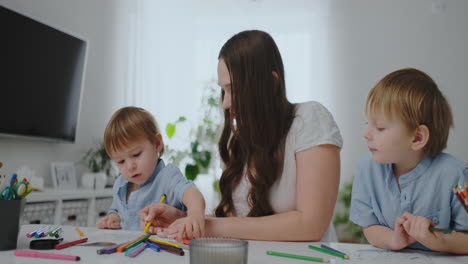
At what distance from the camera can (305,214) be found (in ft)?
3.77

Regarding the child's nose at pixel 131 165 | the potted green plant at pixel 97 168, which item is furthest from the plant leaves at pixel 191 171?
the child's nose at pixel 131 165

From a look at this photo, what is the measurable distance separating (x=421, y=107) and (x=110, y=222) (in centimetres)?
93

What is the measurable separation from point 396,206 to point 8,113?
254cm

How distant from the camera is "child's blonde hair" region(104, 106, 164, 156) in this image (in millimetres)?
1438

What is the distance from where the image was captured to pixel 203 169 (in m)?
4.70

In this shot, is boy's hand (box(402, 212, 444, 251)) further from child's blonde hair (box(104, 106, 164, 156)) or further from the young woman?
child's blonde hair (box(104, 106, 164, 156))

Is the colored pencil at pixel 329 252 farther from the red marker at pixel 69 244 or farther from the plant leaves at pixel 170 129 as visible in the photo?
the plant leaves at pixel 170 129

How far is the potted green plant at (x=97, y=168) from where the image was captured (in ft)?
11.4

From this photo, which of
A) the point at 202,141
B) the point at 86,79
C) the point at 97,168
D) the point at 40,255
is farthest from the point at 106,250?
the point at 202,141

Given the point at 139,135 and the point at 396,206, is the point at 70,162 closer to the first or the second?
the point at 139,135

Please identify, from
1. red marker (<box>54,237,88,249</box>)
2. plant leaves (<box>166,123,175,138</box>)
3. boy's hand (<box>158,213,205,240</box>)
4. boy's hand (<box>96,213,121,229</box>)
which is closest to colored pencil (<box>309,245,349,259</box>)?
boy's hand (<box>158,213,205,240</box>)

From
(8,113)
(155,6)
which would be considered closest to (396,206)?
(8,113)

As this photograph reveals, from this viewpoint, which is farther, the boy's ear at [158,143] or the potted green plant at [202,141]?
the potted green plant at [202,141]

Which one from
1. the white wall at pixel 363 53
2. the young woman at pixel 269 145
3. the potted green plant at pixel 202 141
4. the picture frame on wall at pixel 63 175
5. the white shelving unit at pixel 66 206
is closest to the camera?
the young woman at pixel 269 145
